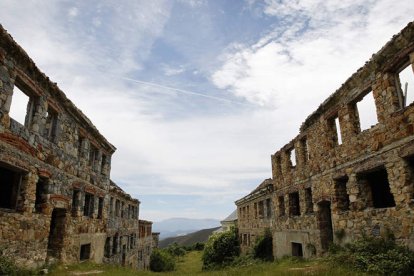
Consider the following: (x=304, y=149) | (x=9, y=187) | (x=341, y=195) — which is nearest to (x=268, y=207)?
(x=304, y=149)

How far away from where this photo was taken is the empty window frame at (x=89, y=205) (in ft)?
55.1

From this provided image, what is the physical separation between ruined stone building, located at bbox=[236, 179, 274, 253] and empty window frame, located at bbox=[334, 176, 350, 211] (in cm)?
878

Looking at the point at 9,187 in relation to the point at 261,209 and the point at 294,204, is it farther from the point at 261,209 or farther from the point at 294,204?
the point at 261,209

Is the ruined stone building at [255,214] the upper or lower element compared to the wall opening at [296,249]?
Result: upper

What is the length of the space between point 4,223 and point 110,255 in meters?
12.2

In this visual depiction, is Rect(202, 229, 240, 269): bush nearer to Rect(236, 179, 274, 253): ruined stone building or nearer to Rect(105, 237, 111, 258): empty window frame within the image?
Rect(236, 179, 274, 253): ruined stone building

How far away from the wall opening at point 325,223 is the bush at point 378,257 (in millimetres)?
2861

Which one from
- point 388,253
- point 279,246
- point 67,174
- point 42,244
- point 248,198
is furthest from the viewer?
point 248,198

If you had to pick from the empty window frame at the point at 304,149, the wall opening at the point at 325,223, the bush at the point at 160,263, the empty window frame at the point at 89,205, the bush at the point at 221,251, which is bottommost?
the bush at the point at 160,263

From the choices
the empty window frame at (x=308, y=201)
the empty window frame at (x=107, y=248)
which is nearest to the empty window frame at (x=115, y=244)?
the empty window frame at (x=107, y=248)

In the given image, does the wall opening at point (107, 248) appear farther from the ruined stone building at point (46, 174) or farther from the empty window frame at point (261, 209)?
the empty window frame at point (261, 209)

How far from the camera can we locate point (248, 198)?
28.7 m

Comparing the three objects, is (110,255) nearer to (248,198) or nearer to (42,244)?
(42,244)

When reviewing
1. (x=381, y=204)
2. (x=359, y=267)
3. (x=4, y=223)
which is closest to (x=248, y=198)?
(x=381, y=204)
